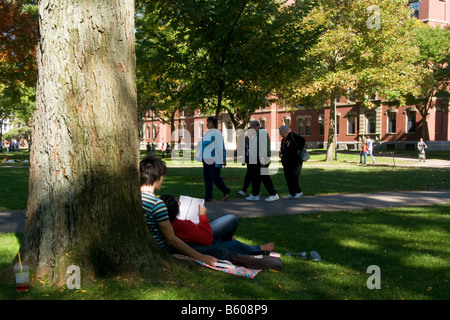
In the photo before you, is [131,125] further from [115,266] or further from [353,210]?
[353,210]

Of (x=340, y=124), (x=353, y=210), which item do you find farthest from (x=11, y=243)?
(x=340, y=124)

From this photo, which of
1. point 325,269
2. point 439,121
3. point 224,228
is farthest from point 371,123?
point 325,269

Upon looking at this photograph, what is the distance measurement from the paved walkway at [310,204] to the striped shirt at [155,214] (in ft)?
10.9

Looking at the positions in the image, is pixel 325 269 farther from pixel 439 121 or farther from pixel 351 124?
pixel 351 124

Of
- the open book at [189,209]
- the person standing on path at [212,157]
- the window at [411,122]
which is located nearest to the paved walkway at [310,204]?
the person standing on path at [212,157]

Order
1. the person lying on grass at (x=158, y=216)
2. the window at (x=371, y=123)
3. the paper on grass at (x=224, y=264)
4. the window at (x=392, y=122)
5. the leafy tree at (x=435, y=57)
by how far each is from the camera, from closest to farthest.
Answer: the person lying on grass at (x=158, y=216) < the paper on grass at (x=224, y=264) < the leafy tree at (x=435, y=57) < the window at (x=392, y=122) < the window at (x=371, y=123)

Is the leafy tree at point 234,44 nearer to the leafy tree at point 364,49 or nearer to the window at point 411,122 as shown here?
the leafy tree at point 364,49

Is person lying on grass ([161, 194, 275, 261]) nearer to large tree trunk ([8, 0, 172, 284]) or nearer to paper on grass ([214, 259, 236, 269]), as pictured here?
paper on grass ([214, 259, 236, 269])

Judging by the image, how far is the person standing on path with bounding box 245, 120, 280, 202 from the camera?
1055 centimetres

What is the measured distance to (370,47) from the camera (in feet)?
92.6

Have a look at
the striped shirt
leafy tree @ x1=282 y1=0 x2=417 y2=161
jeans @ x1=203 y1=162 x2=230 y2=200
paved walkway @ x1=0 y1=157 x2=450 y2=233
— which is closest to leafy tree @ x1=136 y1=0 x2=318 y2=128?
jeans @ x1=203 y1=162 x2=230 y2=200

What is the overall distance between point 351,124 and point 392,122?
5221mm

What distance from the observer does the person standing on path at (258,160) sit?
1055 centimetres

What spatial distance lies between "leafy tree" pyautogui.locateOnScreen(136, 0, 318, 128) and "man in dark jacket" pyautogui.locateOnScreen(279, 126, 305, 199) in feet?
12.1
